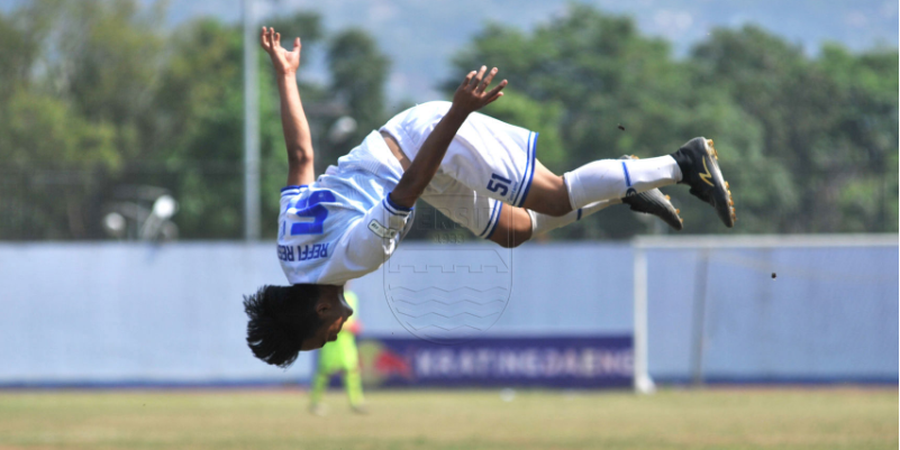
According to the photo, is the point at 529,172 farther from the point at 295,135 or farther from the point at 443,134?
the point at 295,135

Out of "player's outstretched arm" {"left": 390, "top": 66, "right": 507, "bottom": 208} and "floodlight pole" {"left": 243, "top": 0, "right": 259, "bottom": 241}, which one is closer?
"player's outstretched arm" {"left": 390, "top": 66, "right": 507, "bottom": 208}

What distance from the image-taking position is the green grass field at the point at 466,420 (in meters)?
11.3

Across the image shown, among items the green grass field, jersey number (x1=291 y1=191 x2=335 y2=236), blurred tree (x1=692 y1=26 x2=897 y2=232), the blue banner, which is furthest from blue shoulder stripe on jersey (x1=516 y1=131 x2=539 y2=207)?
blurred tree (x1=692 y1=26 x2=897 y2=232)

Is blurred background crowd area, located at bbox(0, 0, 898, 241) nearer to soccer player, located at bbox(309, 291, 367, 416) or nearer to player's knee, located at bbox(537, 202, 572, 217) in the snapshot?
soccer player, located at bbox(309, 291, 367, 416)

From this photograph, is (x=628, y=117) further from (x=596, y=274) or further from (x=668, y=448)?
(x=668, y=448)

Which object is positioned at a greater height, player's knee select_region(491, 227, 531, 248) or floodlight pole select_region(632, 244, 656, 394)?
player's knee select_region(491, 227, 531, 248)

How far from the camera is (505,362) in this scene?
18.5 metres

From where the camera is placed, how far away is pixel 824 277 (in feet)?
63.0

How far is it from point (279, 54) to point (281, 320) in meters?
1.59

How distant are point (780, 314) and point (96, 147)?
26793 millimetres

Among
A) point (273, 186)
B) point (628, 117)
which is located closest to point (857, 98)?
point (628, 117)

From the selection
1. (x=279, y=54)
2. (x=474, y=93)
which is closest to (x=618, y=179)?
(x=474, y=93)

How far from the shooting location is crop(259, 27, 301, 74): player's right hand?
583cm

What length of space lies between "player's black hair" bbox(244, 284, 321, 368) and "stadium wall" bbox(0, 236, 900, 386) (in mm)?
13832
